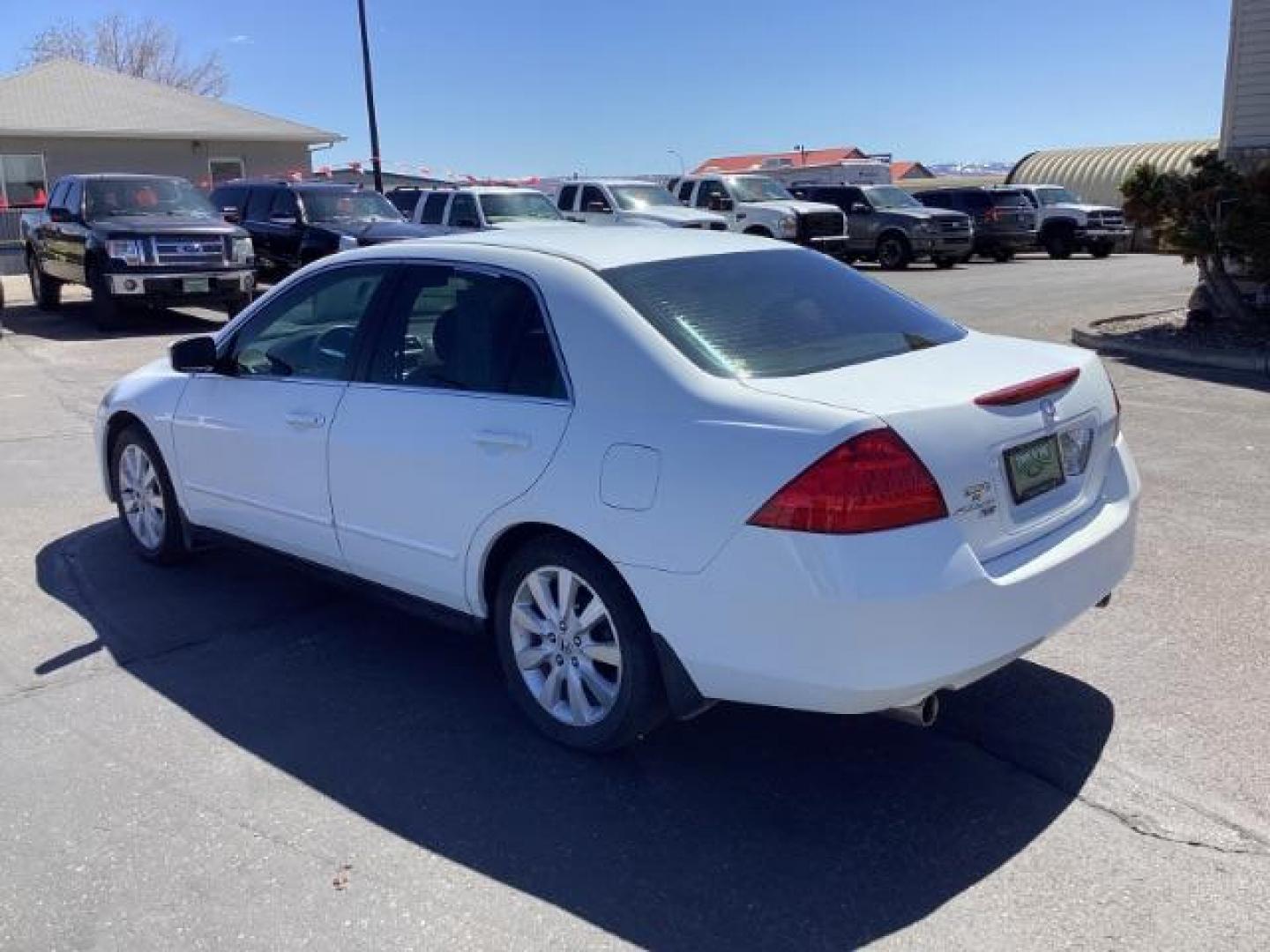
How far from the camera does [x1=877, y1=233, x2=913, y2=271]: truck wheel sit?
2673 centimetres

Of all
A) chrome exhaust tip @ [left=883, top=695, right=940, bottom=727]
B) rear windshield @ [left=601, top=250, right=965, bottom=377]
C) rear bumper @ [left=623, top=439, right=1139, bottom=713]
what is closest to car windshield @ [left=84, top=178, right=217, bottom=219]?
rear windshield @ [left=601, top=250, right=965, bottom=377]

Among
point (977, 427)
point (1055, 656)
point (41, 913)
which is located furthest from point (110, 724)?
point (1055, 656)

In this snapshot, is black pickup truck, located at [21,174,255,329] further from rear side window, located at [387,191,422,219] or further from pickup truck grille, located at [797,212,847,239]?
pickup truck grille, located at [797,212,847,239]

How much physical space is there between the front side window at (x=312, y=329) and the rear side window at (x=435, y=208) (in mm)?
14614

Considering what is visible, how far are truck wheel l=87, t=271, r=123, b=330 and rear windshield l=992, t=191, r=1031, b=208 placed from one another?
21.2 meters

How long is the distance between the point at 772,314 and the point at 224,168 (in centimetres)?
3173

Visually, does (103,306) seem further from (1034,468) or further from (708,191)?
(1034,468)

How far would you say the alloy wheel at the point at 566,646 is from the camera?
3.80 m

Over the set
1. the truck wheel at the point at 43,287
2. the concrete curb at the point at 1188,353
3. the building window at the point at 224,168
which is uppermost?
the building window at the point at 224,168

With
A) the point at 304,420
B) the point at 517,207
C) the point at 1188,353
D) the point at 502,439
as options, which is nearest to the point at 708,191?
the point at 517,207

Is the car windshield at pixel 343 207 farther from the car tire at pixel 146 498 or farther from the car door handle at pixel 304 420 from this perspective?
the car door handle at pixel 304 420

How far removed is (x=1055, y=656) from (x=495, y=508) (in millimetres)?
2210

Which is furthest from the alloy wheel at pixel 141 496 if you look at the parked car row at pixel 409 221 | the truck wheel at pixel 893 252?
the truck wheel at pixel 893 252

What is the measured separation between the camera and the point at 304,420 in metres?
4.72
